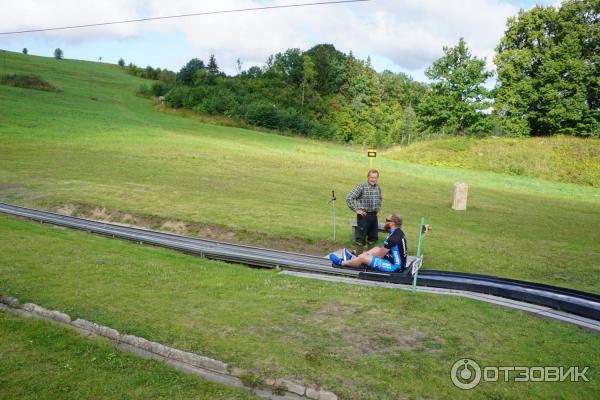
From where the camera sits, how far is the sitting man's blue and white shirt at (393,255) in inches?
408

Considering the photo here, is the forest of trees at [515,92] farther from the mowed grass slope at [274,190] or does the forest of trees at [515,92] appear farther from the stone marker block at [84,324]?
the stone marker block at [84,324]

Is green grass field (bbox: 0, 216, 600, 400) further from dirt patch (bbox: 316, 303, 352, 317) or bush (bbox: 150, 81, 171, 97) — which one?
bush (bbox: 150, 81, 171, 97)

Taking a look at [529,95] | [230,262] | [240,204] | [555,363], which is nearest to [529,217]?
[240,204]

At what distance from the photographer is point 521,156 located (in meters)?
45.2

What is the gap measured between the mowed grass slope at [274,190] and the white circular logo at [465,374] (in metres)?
7.13

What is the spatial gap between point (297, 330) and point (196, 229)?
9.76 meters

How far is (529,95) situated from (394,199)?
115 ft

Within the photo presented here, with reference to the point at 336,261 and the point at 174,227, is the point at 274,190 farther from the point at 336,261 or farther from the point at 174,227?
the point at 336,261

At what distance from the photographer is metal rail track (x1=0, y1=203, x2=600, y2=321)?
8735 mm

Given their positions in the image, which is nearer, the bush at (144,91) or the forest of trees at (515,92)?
the forest of trees at (515,92)

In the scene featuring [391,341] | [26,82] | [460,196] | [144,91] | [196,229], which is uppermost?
[144,91]

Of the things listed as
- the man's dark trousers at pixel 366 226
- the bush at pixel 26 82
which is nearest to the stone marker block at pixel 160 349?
the man's dark trousers at pixel 366 226

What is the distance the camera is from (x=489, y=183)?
3556 cm

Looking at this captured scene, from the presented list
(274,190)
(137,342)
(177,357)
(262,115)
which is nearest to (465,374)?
(177,357)
